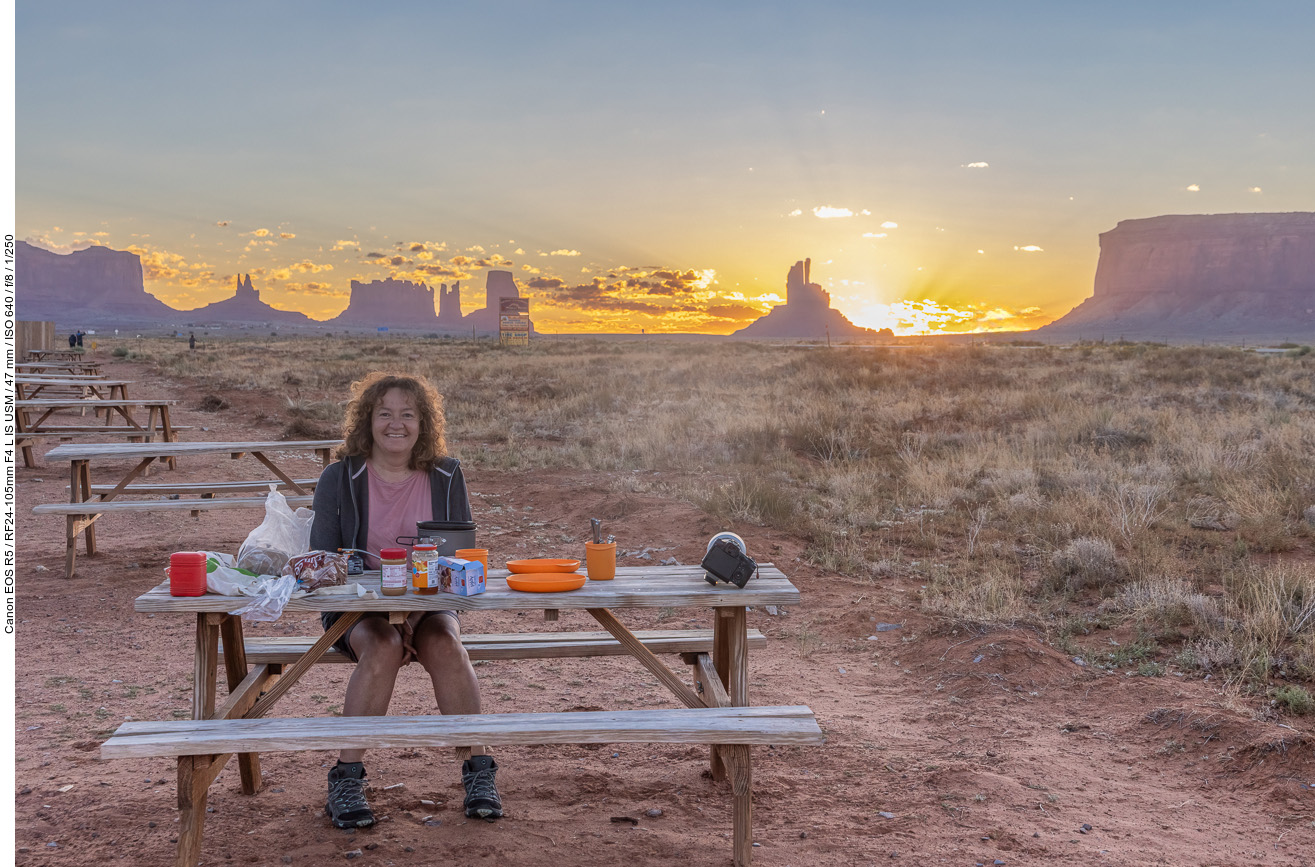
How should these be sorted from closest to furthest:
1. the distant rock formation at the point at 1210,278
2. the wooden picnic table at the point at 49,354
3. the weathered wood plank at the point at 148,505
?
the weathered wood plank at the point at 148,505, the wooden picnic table at the point at 49,354, the distant rock formation at the point at 1210,278

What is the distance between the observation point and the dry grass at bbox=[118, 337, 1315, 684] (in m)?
6.14

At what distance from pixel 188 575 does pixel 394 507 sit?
85 cm

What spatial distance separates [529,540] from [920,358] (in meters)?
23.5

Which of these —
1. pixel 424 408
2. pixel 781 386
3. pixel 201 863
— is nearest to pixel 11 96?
pixel 424 408

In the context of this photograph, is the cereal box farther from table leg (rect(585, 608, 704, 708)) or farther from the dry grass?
the dry grass

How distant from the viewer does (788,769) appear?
157 inches

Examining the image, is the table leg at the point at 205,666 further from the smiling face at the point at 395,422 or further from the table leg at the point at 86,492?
the table leg at the point at 86,492

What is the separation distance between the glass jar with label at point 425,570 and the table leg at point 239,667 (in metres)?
0.84

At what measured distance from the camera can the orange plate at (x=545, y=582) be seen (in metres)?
3.14

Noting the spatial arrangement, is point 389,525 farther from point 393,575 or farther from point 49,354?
point 49,354

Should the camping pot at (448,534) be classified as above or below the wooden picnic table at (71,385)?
below

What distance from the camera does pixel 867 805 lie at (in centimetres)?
363

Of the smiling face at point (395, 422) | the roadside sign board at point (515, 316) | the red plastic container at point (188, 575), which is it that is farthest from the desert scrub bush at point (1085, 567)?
the roadside sign board at point (515, 316)

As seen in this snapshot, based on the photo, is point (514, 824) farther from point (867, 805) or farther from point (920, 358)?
point (920, 358)
